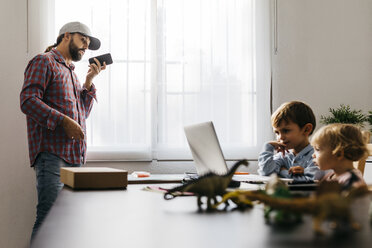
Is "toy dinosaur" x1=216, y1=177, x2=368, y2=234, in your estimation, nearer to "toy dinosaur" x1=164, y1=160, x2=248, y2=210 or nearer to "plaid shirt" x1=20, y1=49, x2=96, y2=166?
"toy dinosaur" x1=164, y1=160, x2=248, y2=210

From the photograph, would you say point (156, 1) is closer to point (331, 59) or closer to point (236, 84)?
point (236, 84)

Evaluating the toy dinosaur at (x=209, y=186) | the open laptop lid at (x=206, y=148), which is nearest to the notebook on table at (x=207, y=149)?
the open laptop lid at (x=206, y=148)

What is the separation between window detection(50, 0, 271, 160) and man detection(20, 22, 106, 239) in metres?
0.50

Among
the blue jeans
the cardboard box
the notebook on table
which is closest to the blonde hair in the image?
the notebook on table

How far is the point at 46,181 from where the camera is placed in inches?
98.9

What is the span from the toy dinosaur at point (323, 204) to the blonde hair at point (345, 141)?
919 mm

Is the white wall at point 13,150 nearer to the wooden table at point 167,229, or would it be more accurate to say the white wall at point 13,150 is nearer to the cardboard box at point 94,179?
the cardboard box at point 94,179

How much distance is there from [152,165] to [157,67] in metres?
0.71

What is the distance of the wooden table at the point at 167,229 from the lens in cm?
70

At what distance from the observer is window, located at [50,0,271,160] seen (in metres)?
3.30

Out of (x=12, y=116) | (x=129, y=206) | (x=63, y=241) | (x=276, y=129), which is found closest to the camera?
(x=63, y=241)

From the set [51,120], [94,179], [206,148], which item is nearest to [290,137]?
[206,148]

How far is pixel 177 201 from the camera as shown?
1228 millimetres

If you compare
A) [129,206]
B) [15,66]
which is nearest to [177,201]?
[129,206]
